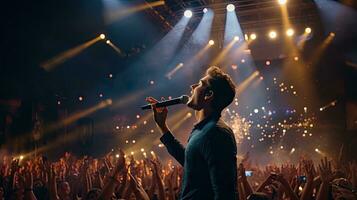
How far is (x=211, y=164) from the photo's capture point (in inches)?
63.6

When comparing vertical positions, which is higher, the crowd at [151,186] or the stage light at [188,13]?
the stage light at [188,13]

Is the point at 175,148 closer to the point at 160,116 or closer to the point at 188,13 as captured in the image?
Answer: the point at 160,116

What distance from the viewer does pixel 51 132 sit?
491 inches

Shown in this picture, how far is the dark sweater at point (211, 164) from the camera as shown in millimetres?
1572

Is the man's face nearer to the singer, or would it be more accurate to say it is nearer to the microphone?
the singer

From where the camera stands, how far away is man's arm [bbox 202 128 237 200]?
61.2 inches

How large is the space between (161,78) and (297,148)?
10915mm

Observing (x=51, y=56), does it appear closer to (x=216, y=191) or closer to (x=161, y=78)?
(x=161, y=78)

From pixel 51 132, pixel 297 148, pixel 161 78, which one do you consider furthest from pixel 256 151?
pixel 51 132

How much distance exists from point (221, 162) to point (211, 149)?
0.09 metres

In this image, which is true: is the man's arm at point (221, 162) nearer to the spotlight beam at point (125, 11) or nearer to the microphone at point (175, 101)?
the microphone at point (175, 101)

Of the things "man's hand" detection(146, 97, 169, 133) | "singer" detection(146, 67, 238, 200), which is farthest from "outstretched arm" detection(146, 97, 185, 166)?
"singer" detection(146, 67, 238, 200)

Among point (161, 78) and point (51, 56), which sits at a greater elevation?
point (161, 78)

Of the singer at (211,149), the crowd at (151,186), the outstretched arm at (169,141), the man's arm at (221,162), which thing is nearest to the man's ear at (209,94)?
the singer at (211,149)
